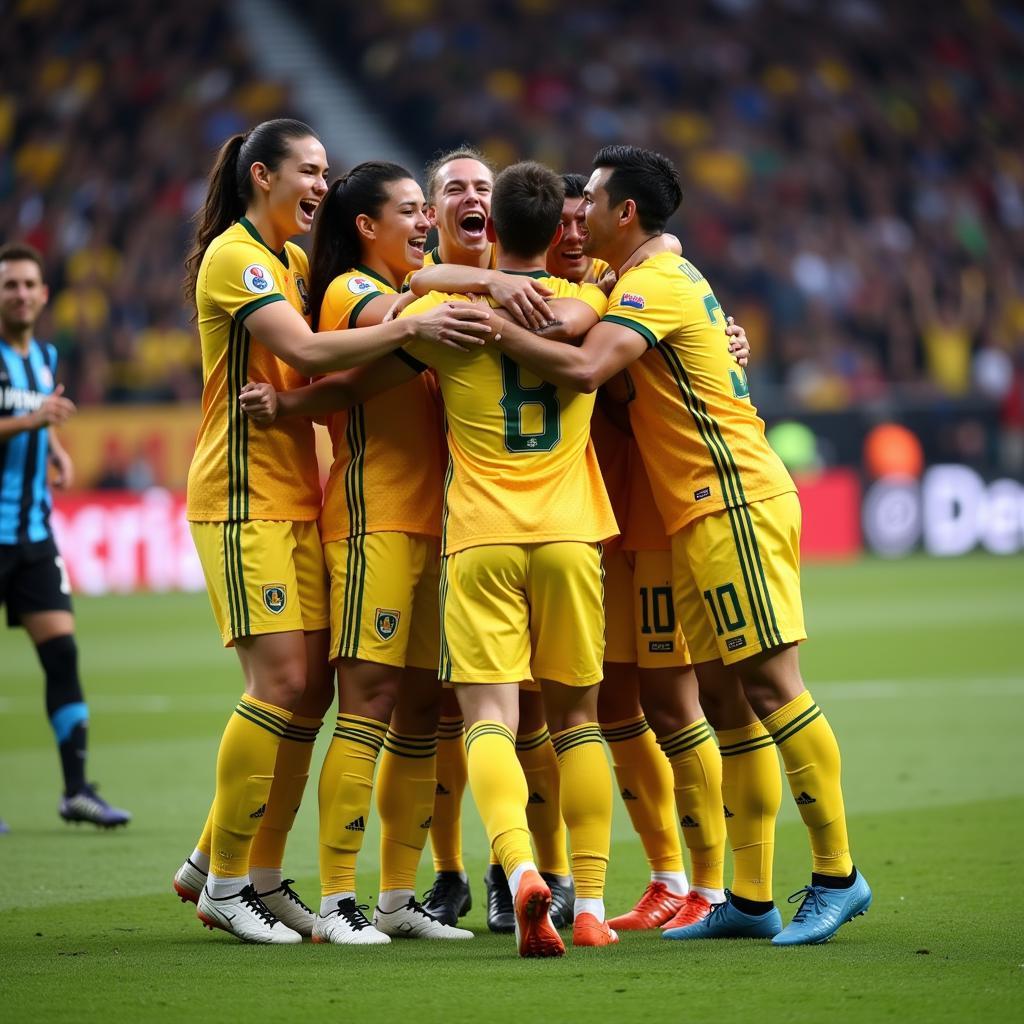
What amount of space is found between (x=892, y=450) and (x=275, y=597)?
17.4 meters

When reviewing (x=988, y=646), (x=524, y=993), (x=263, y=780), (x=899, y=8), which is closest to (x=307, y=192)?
(x=263, y=780)

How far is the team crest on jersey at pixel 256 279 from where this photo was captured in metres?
5.02

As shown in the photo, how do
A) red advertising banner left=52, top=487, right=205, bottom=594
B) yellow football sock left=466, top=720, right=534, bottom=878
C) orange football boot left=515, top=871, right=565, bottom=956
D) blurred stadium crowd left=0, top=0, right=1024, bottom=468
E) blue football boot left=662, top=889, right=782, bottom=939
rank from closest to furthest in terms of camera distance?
orange football boot left=515, top=871, right=565, bottom=956 < yellow football sock left=466, top=720, right=534, bottom=878 < blue football boot left=662, top=889, right=782, bottom=939 < red advertising banner left=52, top=487, right=205, bottom=594 < blurred stadium crowd left=0, top=0, right=1024, bottom=468

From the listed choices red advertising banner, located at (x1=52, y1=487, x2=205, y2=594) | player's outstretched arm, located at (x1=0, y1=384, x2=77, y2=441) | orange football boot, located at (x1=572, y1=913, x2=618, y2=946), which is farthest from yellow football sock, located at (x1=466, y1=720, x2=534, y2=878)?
red advertising banner, located at (x1=52, y1=487, x2=205, y2=594)

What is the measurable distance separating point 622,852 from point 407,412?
2.41 m

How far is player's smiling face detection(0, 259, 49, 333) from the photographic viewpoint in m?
7.78

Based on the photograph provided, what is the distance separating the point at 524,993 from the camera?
4062 millimetres

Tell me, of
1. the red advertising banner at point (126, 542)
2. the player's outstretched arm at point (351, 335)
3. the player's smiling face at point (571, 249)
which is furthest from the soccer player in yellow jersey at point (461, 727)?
the red advertising banner at point (126, 542)

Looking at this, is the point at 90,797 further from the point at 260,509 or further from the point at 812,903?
the point at 812,903

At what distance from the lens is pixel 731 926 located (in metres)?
5.00

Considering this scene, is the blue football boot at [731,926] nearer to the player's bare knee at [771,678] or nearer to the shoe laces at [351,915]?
the player's bare knee at [771,678]

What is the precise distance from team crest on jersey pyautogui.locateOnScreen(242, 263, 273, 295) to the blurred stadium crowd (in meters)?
15.9

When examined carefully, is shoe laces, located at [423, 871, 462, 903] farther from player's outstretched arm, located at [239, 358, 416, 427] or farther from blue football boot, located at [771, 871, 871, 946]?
player's outstretched arm, located at [239, 358, 416, 427]

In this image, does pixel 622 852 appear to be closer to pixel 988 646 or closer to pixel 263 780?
pixel 263 780
